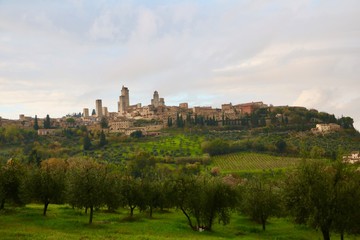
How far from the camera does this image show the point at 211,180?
44250 millimetres

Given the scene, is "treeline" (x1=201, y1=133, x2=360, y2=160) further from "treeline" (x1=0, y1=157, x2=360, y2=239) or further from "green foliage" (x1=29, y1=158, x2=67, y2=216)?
"green foliage" (x1=29, y1=158, x2=67, y2=216)

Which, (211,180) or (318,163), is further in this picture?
(211,180)

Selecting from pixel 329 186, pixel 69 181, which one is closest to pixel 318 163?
pixel 329 186

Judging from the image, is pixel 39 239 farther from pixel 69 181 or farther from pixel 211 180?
pixel 211 180

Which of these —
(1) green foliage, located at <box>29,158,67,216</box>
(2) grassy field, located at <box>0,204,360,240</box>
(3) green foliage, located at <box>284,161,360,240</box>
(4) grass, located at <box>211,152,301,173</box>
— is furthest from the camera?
(4) grass, located at <box>211,152,301,173</box>

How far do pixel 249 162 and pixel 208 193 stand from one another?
8614 cm

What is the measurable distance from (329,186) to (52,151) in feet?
412

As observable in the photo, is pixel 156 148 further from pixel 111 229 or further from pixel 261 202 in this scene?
pixel 111 229

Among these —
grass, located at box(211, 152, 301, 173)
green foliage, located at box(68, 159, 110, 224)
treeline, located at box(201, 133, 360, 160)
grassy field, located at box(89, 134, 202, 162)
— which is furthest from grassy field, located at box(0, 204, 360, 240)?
treeline, located at box(201, 133, 360, 160)

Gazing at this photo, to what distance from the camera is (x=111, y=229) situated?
1447 inches

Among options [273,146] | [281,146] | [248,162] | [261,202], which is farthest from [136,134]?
[261,202]

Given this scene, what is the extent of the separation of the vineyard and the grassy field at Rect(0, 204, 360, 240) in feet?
220

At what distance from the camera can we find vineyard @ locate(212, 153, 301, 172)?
116 metres

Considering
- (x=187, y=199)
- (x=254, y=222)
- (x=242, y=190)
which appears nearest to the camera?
(x=187, y=199)
